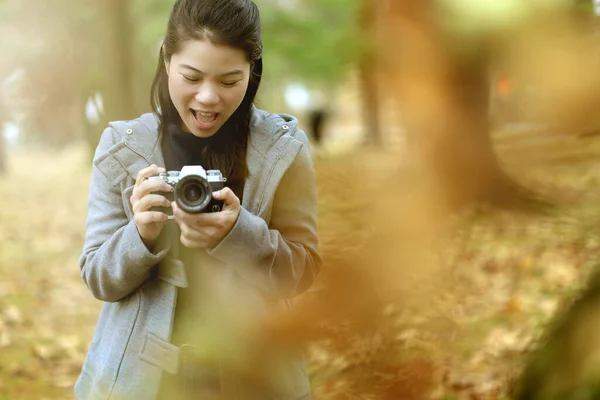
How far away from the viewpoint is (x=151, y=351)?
3.38ft

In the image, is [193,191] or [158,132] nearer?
[193,191]

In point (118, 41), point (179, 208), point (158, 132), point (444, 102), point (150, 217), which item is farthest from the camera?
point (118, 41)

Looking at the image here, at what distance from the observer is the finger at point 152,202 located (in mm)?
890

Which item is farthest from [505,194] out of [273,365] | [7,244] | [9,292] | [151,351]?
[7,244]

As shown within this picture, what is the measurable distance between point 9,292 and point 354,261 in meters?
4.39

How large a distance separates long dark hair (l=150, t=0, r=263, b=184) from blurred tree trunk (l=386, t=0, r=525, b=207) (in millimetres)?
499

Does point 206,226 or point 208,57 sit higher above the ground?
point 208,57

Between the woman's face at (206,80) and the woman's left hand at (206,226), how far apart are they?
0.12 m

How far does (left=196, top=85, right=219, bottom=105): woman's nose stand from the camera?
0.88 metres

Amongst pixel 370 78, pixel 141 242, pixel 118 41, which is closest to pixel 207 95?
pixel 141 242

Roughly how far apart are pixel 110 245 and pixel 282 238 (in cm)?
27

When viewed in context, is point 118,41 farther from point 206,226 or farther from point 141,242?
point 206,226

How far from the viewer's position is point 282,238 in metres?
1.04

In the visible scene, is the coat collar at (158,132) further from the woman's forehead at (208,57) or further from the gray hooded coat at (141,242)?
the woman's forehead at (208,57)
